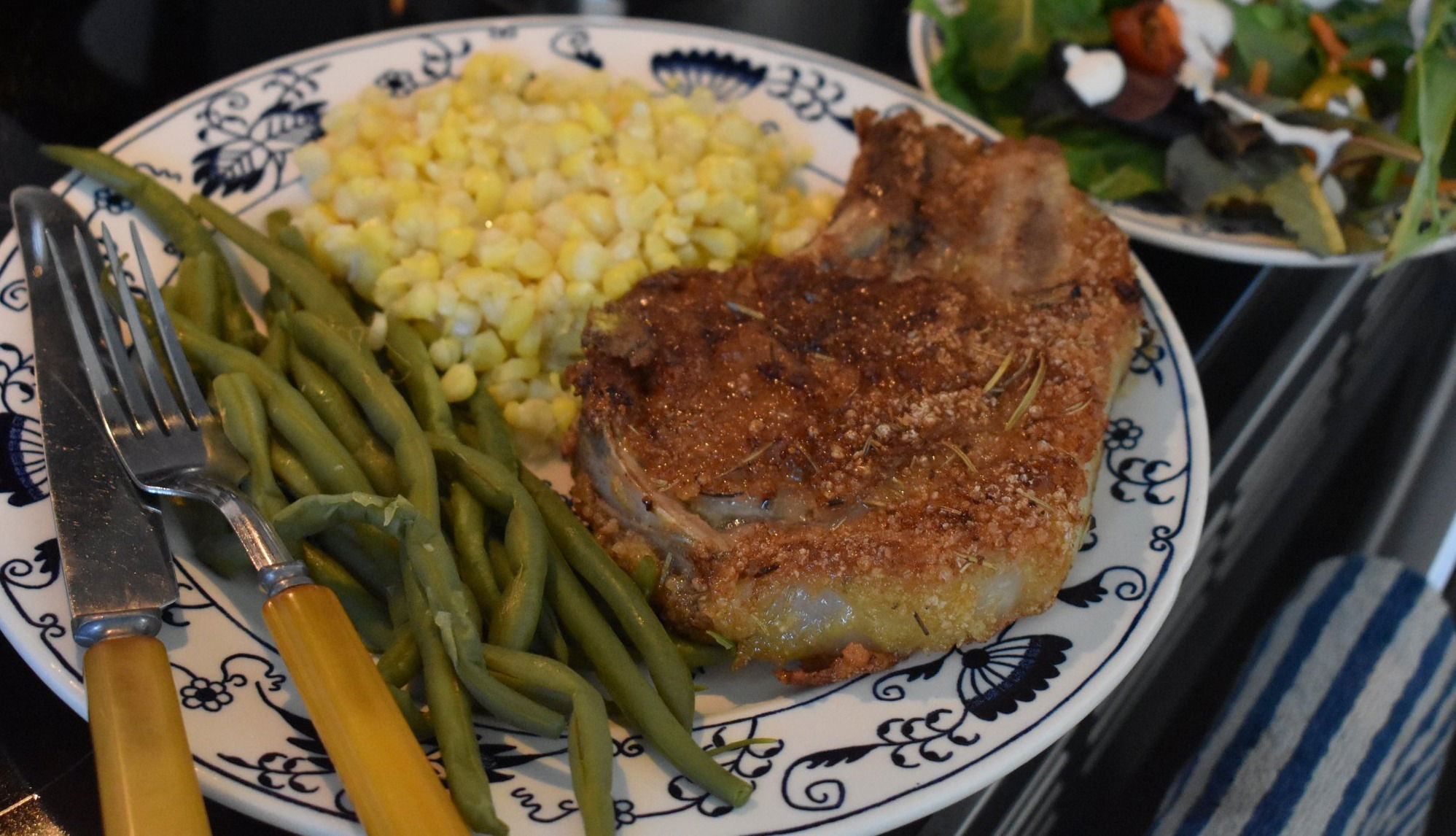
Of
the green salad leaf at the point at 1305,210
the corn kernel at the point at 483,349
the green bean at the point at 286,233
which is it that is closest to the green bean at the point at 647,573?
the corn kernel at the point at 483,349

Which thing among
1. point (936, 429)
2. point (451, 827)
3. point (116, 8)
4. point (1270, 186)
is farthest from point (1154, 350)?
point (116, 8)

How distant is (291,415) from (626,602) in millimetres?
820

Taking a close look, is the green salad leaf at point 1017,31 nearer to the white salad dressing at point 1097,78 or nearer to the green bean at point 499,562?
the white salad dressing at point 1097,78

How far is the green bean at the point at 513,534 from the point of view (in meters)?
1.96

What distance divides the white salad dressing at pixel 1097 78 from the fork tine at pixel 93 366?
119 inches

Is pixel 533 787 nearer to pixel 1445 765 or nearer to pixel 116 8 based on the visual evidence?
pixel 1445 765

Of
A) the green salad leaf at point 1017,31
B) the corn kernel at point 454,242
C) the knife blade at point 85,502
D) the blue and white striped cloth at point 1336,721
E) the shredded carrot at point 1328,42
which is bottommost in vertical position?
the blue and white striped cloth at point 1336,721

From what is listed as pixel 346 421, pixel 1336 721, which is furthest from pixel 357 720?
pixel 1336 721

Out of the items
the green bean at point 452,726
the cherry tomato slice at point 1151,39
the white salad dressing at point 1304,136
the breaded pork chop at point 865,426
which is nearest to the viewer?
the green bean at point 452,726

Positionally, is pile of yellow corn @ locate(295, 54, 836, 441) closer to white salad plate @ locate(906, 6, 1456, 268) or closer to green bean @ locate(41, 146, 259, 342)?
green bean @ locate(41, 146, 259, 342)

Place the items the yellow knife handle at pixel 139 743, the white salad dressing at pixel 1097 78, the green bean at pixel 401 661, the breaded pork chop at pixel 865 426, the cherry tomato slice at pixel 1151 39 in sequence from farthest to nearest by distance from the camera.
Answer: the cherry tomato slice at pixel 1151 39, the white salad dressing at pixel 1097 78, the breaded pork chop at pixel 865 426, the green bean at pixel 401 661, the yellow knife handle at pixel 139 743

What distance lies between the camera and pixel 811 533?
6.86 feet

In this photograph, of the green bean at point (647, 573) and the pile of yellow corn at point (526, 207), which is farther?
the pile of yellow corn at point (526, 207)

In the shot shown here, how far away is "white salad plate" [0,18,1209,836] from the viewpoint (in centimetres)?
176
